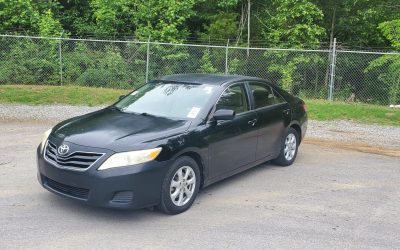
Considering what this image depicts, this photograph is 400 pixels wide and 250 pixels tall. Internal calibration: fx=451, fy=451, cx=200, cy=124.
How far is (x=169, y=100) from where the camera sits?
5965 millimetres

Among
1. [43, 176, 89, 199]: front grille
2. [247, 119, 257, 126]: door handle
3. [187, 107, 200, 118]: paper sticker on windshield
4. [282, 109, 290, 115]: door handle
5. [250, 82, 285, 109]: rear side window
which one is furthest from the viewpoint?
[282, 109, 290, 115]: door handle

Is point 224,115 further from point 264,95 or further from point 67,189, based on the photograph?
point 67,189

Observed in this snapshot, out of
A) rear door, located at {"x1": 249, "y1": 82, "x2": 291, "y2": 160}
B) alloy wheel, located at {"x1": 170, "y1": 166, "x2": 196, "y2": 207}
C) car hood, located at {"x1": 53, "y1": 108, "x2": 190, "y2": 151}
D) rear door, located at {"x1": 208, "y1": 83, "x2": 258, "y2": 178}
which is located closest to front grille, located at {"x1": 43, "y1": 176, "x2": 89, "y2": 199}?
car hood, located at {"x1": 53, "y1": 108, "x2": 190, "y2": 151}

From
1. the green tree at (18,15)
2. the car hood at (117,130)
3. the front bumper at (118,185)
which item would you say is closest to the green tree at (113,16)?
the green tree at (18,15)

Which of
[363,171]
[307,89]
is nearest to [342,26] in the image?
[307,89]

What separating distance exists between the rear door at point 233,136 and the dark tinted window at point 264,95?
0.24 m

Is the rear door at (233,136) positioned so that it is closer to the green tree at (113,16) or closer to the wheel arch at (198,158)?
the wheel arch at (198,158)

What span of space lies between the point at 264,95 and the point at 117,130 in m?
2.68

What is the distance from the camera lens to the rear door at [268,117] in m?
6.48

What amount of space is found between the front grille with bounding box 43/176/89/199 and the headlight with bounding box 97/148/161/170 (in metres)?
0.35

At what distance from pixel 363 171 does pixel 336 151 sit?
1476 mm

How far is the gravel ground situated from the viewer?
391 inches

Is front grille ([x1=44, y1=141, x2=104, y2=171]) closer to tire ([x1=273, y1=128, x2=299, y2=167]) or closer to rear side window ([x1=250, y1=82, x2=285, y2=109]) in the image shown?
rear side window ([x1=250, y1=82, x2=285, y2=109])

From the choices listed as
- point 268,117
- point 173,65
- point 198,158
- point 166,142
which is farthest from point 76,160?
point 173,65
